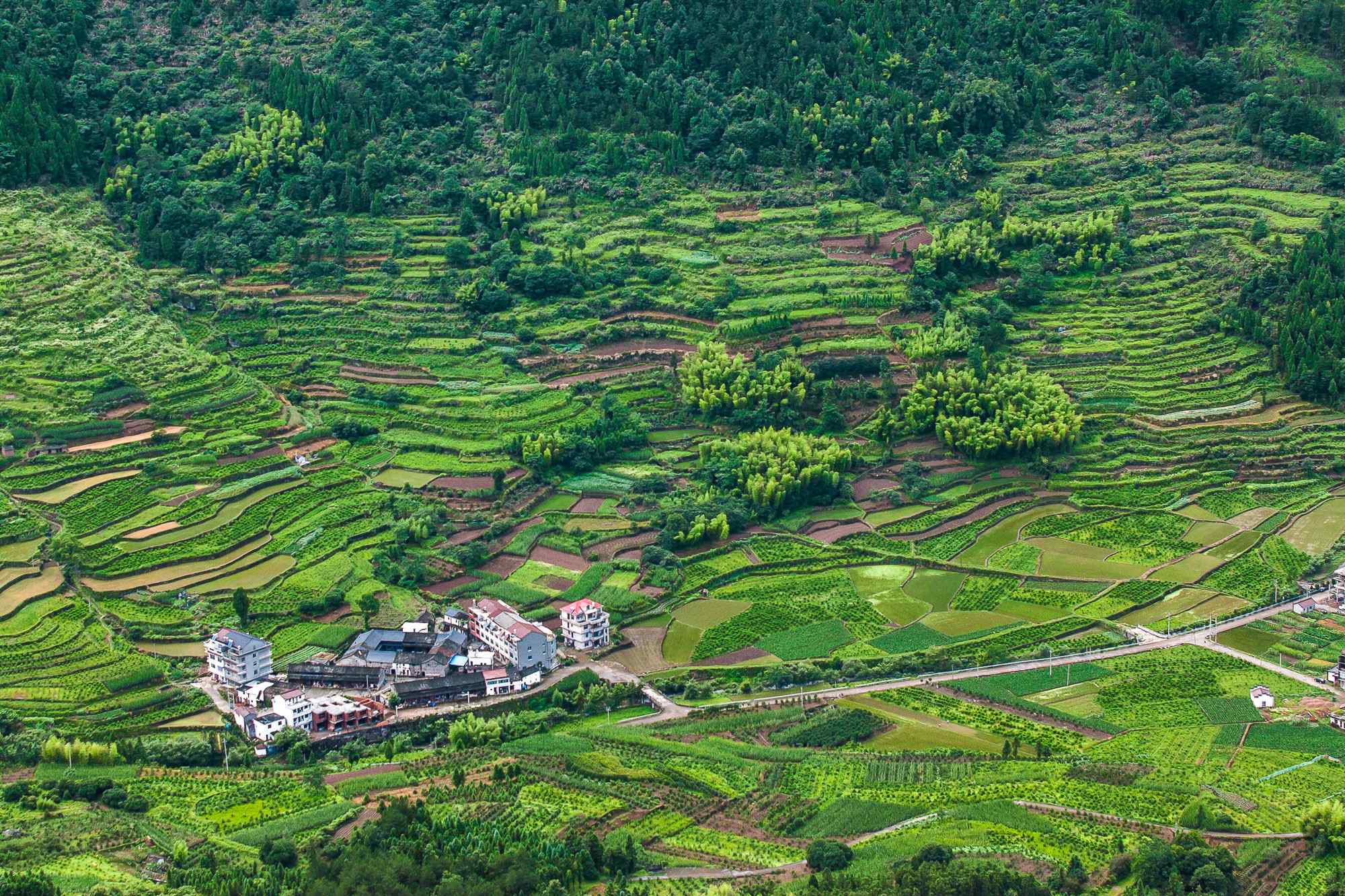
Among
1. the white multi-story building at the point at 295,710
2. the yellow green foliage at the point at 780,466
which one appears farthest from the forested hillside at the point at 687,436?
the white multi-story building at the point at 295,710

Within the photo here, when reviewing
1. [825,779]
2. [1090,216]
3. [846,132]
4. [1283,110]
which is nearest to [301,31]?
[846,132]

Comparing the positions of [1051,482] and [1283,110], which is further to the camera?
[1283,110]

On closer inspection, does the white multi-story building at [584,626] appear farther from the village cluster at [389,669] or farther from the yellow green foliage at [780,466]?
the yellow green foliage at [780,466]

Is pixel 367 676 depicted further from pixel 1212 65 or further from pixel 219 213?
pixel 1212 65

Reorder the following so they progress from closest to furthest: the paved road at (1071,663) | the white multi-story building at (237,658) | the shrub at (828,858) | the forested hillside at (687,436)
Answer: the shrub at (828,858) → the forested hillside at (687,436) → the white multi-story building at (237,658) → the paved road at (1071,663)

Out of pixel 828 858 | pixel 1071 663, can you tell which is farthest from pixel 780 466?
pixel 828 858

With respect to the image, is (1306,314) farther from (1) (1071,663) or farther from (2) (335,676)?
(2) (335,676)
